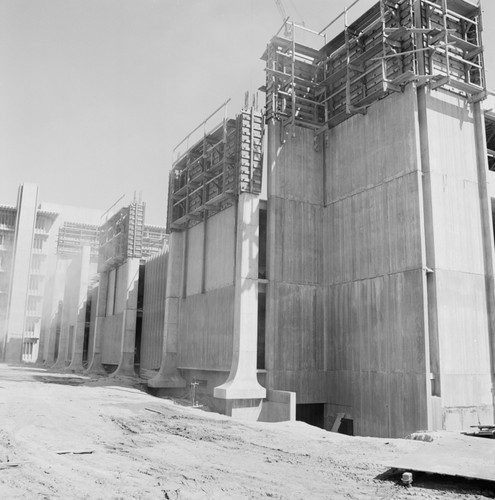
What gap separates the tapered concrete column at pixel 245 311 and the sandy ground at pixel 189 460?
466 cm

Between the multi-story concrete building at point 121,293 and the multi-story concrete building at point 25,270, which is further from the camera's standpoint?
the multi-story concrete building at point 25,270

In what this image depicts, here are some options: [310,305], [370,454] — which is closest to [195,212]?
[310,305]

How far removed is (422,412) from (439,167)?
397 inches

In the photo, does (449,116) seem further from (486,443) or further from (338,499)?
(338,499)

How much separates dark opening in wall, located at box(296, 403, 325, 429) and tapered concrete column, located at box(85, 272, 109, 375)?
90.2 ft

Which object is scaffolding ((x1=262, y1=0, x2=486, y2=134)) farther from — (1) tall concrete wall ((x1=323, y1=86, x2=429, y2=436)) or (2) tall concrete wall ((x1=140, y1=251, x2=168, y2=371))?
(2) tall concrete wall ((x1=140, y1=251, x2=168, y2=371))

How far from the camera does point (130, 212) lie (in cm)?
4556

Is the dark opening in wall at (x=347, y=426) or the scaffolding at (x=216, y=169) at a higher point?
the scaffolding at (x=216, y=169)

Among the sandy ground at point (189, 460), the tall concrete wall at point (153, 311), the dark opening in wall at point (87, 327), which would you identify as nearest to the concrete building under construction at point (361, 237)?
the sandy ground at point (189, 460)

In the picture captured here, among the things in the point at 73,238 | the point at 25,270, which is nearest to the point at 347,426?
the point at 73,238

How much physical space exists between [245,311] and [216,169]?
396 inches

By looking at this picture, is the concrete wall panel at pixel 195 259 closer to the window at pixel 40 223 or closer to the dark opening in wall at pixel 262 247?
the dark opening in wall at pixel 262 247

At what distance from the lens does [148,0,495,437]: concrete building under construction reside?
69.9ft

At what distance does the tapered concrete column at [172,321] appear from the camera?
31.9 meters
